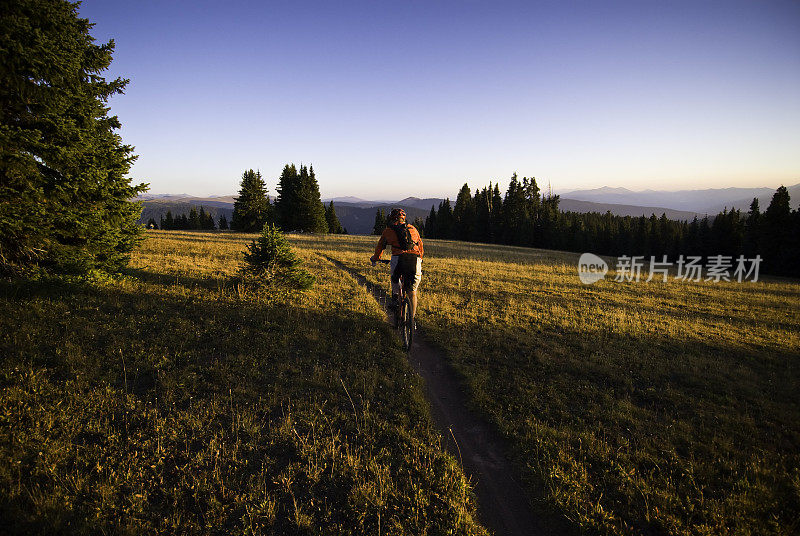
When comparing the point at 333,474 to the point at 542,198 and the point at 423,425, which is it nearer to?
the point at 423,425

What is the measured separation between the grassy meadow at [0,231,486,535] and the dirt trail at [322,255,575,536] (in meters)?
0.30

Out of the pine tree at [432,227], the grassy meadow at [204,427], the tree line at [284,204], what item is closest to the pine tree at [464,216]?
the pine tree at [432,227]

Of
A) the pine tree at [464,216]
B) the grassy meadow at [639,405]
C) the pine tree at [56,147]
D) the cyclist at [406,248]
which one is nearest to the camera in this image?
the grassy meadow at [639,405]

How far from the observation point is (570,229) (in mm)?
68062

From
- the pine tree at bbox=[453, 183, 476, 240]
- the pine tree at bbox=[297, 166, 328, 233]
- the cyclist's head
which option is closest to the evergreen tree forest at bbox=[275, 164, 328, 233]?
the pine tree at bbox=[297, 166, 328, 233]

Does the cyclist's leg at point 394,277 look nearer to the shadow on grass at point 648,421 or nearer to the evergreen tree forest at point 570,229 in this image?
the shadow on grass at point 648,421

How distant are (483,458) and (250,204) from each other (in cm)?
5155

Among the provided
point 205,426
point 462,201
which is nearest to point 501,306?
point 205,426

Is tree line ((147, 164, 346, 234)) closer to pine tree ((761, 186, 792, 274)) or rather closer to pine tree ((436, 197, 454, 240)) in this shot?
pine tree ((436, 197, 454, 240))

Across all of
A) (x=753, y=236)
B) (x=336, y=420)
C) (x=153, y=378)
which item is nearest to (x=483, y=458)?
(x=336, y=420)

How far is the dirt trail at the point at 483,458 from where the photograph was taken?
3.54 metres

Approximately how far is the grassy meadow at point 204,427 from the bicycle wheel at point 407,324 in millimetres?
296

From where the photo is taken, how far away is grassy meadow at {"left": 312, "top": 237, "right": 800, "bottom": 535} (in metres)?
3.70

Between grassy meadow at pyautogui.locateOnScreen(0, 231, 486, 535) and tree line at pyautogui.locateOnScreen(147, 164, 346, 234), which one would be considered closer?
grassy meadow at pyautogui.locateOnScreen(0, 231, 486, 535)
